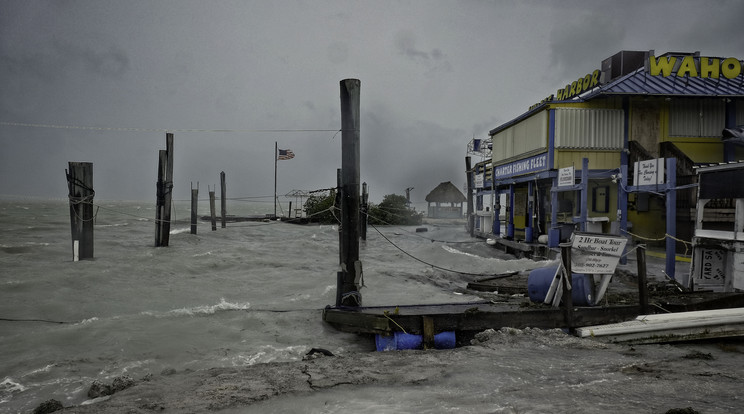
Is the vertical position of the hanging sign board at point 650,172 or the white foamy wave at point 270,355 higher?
the hanging sign board at point 650,172

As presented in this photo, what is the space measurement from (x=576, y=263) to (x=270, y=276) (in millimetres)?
10178

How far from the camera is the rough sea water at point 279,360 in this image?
460 cm

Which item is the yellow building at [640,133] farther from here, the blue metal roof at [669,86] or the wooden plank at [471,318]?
the wooden plank at [471,318]

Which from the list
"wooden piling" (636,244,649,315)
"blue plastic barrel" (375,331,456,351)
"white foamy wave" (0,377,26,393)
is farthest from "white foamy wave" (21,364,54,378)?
"wooden piling" (636,244,649,315)

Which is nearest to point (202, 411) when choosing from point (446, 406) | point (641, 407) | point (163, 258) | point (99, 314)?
point (446, 406)

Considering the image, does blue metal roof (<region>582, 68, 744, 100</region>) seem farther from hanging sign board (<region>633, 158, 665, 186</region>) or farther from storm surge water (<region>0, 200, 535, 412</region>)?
storm surge water (<region>0, 200, 535, 412</region>)

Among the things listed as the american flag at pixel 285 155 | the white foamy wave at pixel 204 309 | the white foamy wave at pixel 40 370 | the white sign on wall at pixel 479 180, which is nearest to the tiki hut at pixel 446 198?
the american flag at pixel 285 155

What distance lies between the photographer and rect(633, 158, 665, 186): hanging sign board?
1215cm

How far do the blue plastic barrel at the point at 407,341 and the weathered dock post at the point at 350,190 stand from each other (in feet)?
4.30

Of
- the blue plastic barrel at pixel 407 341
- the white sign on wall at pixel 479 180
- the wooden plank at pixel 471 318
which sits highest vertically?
the white sign on wall at pixel 479 180

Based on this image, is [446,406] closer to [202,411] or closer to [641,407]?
[641,407]

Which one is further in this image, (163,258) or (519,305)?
(163,258)

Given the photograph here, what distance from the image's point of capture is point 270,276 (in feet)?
48.5

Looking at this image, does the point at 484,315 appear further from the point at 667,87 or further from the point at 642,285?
the point at 667,87
